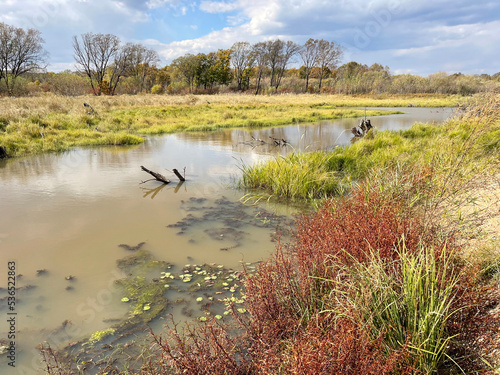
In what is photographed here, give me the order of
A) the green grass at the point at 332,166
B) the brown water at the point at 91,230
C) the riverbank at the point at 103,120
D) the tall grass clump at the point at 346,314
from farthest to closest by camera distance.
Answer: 1. the riverbank at the point at 103,120
2. the green grass at the point at 332,166
3. the brown water at the point at 91,230
4. the tall grass clump at the point at 346,314

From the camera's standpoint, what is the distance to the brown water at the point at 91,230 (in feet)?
11.8

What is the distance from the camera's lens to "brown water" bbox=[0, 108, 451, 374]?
360 cm

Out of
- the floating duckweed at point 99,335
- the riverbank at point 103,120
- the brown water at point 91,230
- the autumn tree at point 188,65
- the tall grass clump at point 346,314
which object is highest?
the autumn tree at point 188,65

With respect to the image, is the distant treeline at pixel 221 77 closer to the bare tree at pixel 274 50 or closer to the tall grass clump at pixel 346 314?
the bare tree at pixel 274 50

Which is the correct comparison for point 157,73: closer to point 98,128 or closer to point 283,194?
point 98,128

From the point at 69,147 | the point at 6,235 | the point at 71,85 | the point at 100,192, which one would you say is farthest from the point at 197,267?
the point at 71,85

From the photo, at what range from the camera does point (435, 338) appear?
2156 millimetres

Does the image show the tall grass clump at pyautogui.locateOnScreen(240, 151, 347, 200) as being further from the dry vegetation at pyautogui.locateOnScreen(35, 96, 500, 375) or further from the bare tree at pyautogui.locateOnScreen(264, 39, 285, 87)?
the bare tree at pyautogui.locateOnScreen(264, 39, 285, 87)

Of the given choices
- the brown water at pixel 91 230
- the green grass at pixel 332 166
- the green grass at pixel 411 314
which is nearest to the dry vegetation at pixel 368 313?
the green grass at pixel 411 314

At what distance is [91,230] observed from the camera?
5.70 meters

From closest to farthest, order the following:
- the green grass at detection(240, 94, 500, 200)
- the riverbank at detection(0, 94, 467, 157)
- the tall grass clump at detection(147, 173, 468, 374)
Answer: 1. the tall grass clump at detection(147, 173, 468, 374)
2. the green grass at detection(240, 94, 500, 200)
3. the riverbank at detection(0, 94, 467, 157)

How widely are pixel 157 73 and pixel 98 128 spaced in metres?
49.6

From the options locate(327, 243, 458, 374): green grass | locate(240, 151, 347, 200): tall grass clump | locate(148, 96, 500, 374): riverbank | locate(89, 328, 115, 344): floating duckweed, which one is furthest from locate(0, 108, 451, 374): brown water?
locate(327, 243, 458, 374): green grass

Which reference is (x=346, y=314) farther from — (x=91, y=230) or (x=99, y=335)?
(x=91, y=230)
